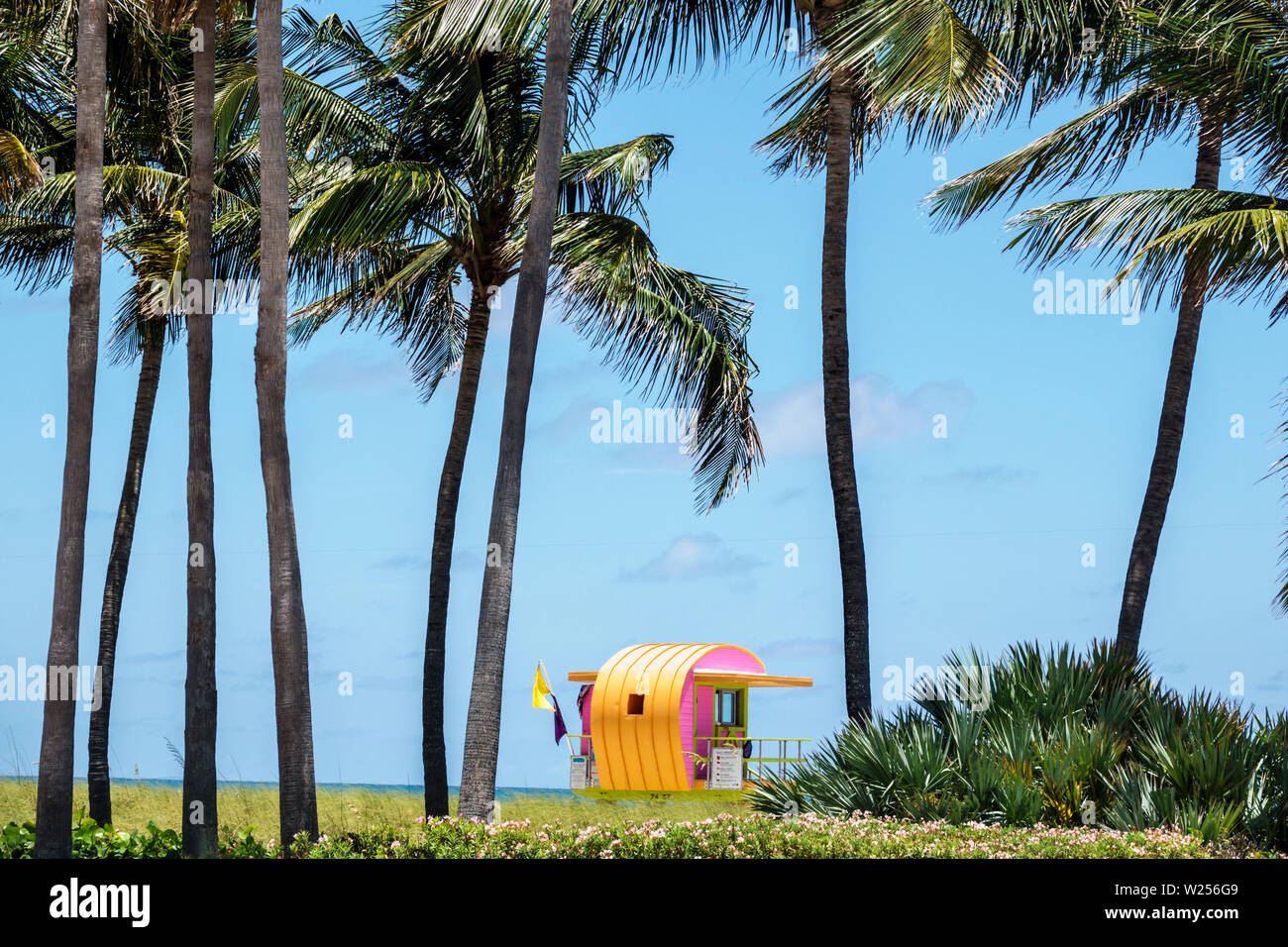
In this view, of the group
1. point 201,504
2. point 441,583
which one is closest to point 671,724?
point 441,583

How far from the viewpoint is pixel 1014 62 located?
54.2 feet

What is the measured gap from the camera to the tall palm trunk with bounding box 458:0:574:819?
11367 millimetres

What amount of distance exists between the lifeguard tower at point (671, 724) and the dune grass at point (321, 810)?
433 mm

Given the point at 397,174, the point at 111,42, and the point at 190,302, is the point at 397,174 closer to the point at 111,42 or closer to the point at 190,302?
the point at 190,302

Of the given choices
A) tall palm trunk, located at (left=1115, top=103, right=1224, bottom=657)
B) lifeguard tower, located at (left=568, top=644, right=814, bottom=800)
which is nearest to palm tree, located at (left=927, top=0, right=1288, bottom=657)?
tall palm trunk, located at (left=1115, top=103, right=1224, bottom=657)

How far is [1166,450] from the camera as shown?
16.6 m

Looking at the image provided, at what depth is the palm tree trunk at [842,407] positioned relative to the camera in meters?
14.8

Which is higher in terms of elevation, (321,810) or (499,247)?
(499,247)

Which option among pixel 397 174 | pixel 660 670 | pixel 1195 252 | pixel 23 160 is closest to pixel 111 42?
pixel 23 160

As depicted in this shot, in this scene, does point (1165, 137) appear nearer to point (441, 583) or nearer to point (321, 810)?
point (441, 583)

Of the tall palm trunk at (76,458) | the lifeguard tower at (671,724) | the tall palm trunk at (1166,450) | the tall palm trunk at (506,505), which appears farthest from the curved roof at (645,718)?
the tall palm trunk at (76,458)

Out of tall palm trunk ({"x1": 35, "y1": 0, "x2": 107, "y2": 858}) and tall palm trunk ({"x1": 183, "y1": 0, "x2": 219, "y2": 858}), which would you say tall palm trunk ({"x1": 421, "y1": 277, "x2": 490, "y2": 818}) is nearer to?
tall palm trunk ({"x1": 183, "y1": 0, "x2": 219, "y2": 858})

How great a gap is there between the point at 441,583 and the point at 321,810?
25.6 feet
